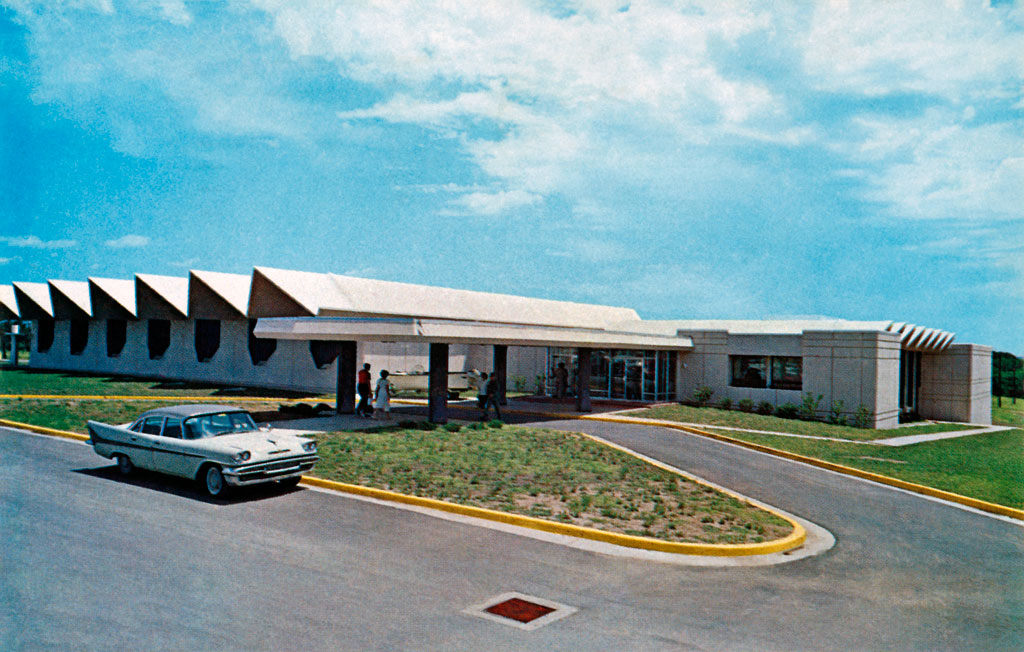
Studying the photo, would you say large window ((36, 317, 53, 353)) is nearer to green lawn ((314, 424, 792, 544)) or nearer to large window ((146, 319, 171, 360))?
large window ((146, 319, 171, 360))

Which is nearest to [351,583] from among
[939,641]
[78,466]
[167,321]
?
[939,641]

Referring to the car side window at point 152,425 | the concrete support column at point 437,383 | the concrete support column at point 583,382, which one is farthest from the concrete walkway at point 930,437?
the car side window at point 152,425

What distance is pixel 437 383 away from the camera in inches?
876

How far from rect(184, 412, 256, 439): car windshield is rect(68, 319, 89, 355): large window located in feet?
124

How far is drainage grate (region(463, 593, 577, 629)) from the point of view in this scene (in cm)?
718

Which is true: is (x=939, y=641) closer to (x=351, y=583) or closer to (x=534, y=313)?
(x=351, y=583)

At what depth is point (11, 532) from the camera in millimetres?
9586

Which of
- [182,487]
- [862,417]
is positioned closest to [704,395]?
[862,417]

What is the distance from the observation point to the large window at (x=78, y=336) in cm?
4481

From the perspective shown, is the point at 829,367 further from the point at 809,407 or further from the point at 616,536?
the point at 616,536

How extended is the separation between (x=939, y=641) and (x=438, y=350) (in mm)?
16513

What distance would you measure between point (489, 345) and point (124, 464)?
22772 millimetres

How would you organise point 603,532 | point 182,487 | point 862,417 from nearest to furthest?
point 603,532 < point 182,487 < point 862,417

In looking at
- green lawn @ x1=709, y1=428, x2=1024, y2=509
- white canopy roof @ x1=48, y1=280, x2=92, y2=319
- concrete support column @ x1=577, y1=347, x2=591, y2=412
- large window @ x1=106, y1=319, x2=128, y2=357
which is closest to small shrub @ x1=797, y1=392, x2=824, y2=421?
green lawn @ x1=709, y1=428, x2=1024, y2=509
